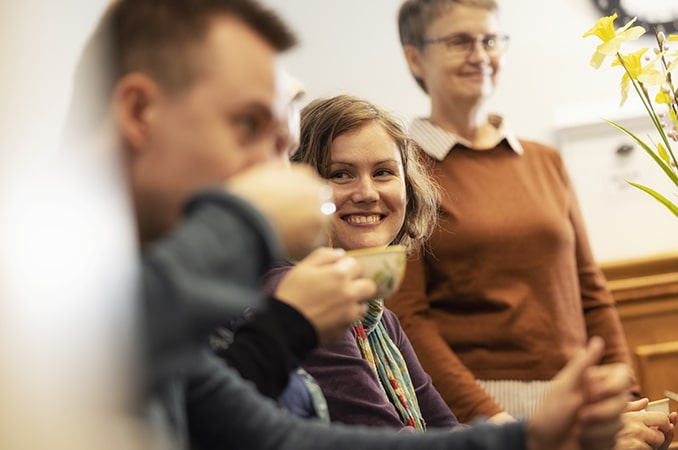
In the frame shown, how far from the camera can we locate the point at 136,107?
1.61 feet

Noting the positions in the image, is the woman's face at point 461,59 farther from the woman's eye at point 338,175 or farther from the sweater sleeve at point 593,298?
the woman's eye at point 338,175

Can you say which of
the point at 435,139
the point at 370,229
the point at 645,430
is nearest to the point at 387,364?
the point at 370,229

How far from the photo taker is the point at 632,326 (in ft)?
8.50

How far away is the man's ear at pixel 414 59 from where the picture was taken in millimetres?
1940

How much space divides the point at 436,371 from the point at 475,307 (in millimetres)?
209

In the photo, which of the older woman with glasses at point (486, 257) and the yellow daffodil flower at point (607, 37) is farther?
→ the older woman with glasses at point (486, 257)

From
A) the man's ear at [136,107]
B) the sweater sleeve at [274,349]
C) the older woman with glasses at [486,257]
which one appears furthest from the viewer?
the older woman with glasses at [486,257]

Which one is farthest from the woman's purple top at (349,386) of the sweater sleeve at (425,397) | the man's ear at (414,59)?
the man's ear at (414,59)

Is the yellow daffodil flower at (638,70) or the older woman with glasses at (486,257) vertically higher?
the yellow daffodil flower at (638,70)

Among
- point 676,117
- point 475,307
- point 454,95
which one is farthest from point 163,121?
point 454,95

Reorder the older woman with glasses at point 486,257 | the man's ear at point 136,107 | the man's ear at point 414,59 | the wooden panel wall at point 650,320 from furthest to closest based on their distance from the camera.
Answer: the wooden panel wall at point 650,320
the man's ear at point 414,59
the older woman with glasses at point 486,257
the man's ear at point 136,107

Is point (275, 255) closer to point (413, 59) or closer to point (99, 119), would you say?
point (99, 119)

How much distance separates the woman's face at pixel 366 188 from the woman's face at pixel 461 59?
2.03 ft

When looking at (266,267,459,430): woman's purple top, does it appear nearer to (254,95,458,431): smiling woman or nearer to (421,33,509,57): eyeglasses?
(254,95,458,431): smiling woman
